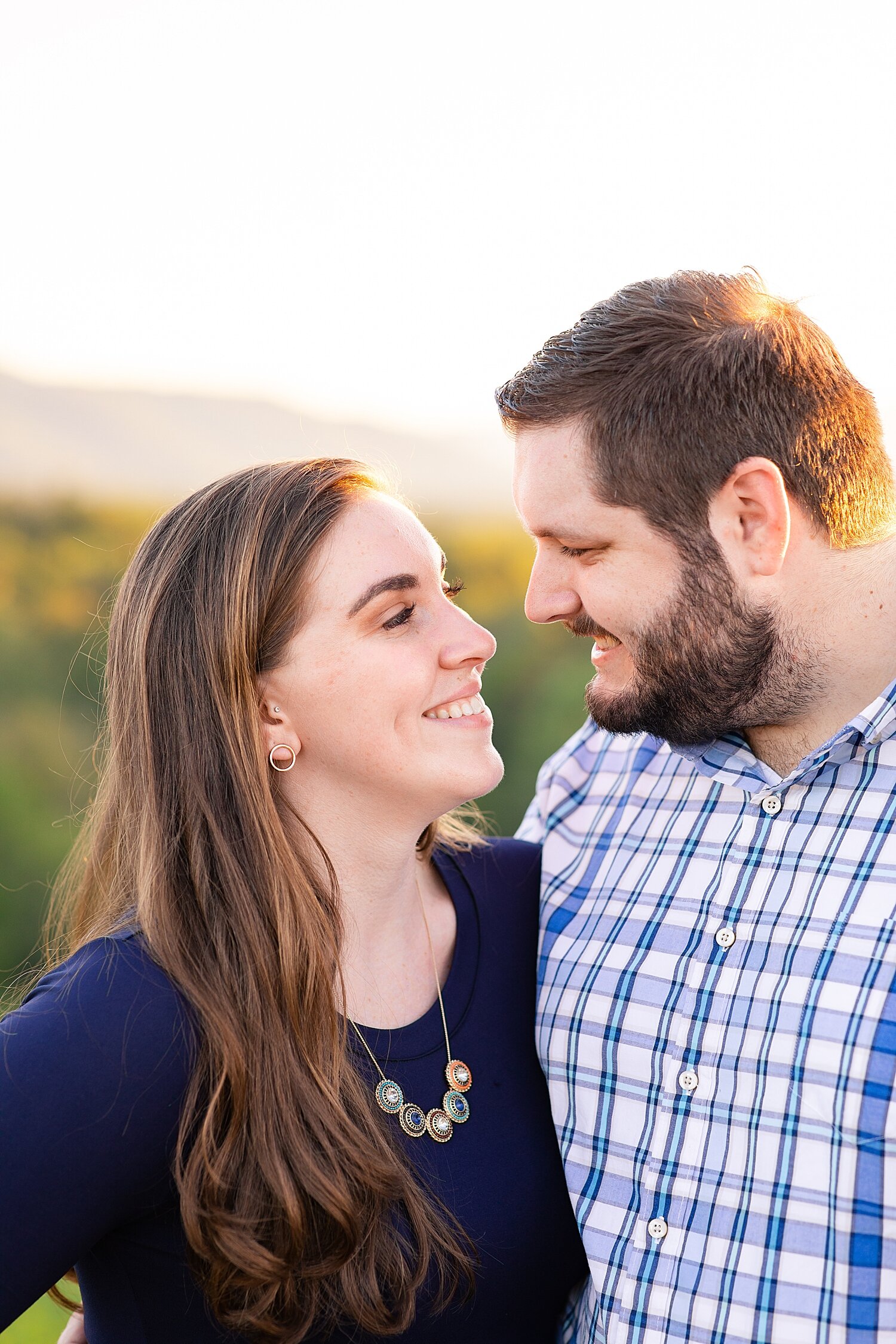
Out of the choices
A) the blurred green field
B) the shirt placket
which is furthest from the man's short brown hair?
the blurred green field

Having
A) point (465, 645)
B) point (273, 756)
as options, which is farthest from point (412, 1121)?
point (465, 645)

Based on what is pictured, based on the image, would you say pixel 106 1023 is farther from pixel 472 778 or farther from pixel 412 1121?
pixel 472 778

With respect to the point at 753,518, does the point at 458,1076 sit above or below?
below

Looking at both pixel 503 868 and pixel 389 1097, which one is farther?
pixel 503 868

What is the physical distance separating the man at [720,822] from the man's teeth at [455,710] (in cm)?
22

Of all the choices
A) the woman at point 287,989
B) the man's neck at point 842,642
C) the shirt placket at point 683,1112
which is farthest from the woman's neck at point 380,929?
the man's neck at point 842,642

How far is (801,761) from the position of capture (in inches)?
69.6

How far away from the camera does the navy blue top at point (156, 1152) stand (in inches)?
57.9

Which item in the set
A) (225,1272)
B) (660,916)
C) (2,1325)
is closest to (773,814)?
(660,916)

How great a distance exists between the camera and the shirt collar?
1673mm

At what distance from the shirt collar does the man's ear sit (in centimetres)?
29

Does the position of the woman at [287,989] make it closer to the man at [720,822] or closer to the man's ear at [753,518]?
the man at [720,822]

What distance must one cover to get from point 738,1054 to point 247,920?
0.75m

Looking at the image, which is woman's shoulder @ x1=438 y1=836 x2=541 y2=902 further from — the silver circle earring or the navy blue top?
the silver circle earring
